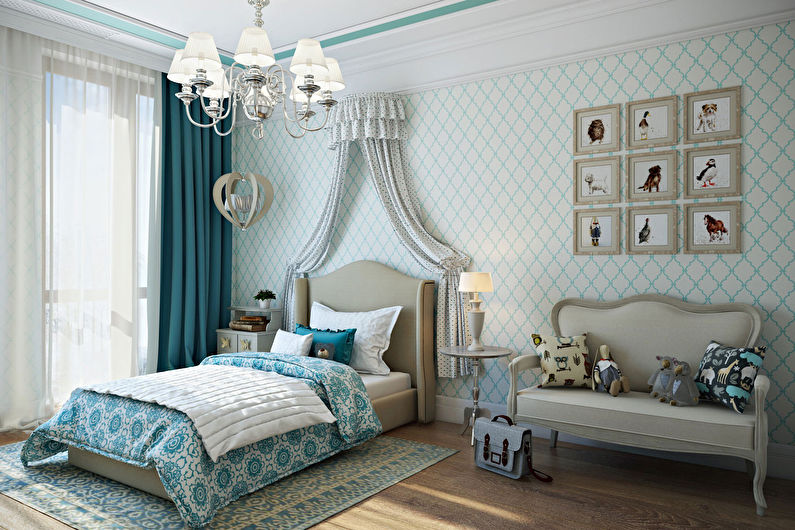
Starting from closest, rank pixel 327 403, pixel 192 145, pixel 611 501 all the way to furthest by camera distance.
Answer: pixel 611 501
pixel 327 403
pixel 192 145

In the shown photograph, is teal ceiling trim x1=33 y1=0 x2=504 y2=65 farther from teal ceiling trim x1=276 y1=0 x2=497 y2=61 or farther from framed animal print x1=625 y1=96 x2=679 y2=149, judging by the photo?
framed animal print x1=625 y1=96 x2=679 y2=149

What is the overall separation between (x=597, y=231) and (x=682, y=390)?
1.25 m

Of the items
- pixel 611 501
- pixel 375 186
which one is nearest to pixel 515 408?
pixel 611 501

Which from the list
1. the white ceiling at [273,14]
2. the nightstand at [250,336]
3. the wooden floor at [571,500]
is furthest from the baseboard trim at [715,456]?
the white ceiling at [273,14]

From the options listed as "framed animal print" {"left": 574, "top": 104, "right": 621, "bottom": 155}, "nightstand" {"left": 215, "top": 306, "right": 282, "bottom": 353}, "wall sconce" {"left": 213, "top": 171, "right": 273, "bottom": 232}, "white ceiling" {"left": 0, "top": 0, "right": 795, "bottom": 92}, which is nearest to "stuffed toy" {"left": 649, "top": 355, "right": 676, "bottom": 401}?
"framed animal print" {"left": 574, "top": 104, "right": 621, "bottom": 155}

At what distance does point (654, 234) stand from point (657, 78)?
1037 mm

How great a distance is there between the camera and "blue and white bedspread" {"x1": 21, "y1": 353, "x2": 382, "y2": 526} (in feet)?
9.12

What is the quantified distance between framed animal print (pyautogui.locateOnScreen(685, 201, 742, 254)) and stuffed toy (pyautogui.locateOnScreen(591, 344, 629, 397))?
91cm

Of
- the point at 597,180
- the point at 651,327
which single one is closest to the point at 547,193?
the point at 597,180

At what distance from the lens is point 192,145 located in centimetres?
555

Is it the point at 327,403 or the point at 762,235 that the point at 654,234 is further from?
the point at 327,403

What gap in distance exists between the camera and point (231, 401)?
126 inches

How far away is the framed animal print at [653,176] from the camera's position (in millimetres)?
3826

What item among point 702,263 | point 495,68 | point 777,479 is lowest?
point 777,479
